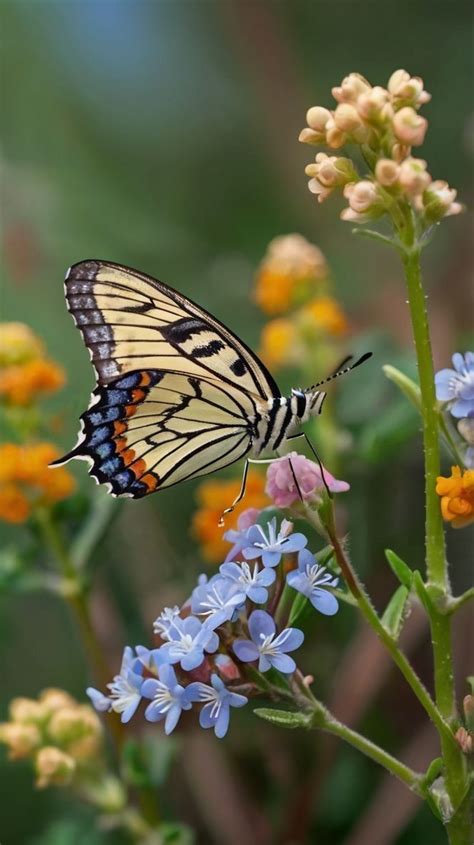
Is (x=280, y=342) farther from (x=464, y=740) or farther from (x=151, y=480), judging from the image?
(x=464, y=740)

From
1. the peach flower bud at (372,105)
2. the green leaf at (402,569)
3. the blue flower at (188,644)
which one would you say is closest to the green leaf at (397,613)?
the green leaf at (402,569)

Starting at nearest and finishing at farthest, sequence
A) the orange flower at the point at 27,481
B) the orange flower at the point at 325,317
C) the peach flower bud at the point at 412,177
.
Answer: the peach flower bud at the point at 412,177 → the orange flower at the point at 27,481 → the orange flower at the point at 325,317

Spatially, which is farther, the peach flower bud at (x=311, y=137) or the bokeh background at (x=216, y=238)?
the bokeh background at (x=216, y=238)

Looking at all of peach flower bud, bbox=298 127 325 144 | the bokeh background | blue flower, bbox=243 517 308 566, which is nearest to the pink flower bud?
blue flower, bbox=243 517 308 566

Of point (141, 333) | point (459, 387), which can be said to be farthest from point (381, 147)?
point (141, 333)

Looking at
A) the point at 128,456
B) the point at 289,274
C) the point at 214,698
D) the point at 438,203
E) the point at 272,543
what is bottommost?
the point at 214,698

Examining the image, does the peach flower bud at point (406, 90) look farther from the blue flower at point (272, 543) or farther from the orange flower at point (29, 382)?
the orange flower at point (29, 382)
